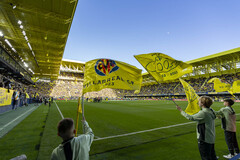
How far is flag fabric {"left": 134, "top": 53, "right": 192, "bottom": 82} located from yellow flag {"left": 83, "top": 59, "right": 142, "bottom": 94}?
533 mm

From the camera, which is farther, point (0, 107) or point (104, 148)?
point (0, 107)

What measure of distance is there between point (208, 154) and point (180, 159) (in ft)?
3.48

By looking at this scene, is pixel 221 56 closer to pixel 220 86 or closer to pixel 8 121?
pixel 220 86

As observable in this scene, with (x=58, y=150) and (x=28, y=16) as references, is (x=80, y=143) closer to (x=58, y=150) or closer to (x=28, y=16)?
(x=58, y=150)

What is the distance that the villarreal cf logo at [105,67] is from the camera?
376cm

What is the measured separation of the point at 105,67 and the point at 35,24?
634 inches

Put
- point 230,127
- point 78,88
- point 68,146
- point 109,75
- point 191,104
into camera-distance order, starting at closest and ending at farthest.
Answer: point 68,146 < point 230,127 < point 191,104 < point 109,75 < point 78,88

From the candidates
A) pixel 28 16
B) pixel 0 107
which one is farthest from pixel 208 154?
pixel 28 16

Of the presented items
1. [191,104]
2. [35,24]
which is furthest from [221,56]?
[35,24]

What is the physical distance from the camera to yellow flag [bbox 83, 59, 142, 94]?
357 cm

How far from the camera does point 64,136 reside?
1492 mm

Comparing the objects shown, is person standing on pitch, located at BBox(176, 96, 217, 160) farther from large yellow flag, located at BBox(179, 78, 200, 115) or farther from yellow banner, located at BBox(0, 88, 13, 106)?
yellow banner, located at BBox(0, 88, 13, 106)

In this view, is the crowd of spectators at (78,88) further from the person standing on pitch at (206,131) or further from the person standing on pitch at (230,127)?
the person standing on pitch at (206,131)

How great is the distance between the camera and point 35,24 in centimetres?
1488
